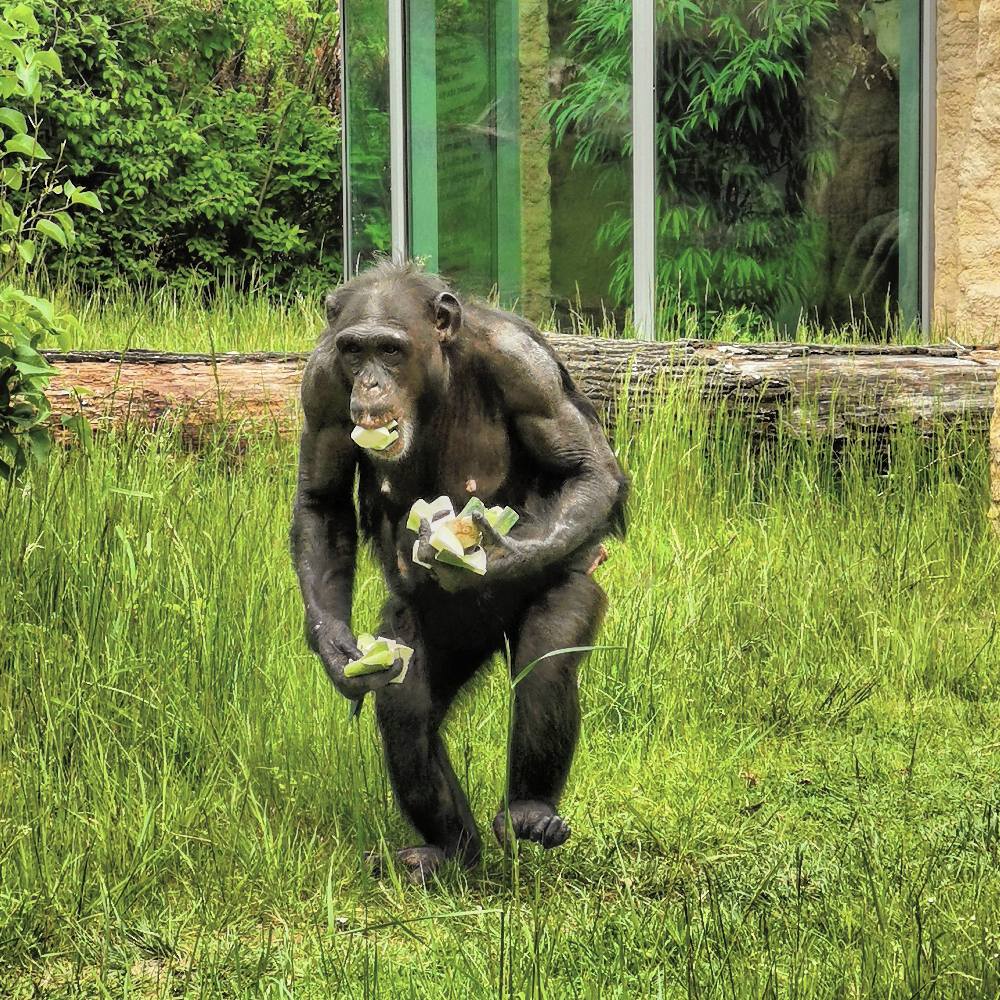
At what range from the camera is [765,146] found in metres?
9.95

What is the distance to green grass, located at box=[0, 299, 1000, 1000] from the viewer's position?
2.67 metres

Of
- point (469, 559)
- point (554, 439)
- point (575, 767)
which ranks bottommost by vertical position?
point (575, 767)

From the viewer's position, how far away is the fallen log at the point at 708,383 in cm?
645

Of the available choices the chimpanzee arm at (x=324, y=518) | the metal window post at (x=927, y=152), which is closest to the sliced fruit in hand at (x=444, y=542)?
the chimpanzee arm at (x=324, y=518)

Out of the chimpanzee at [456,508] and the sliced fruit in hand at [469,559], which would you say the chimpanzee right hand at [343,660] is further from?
the sliced fruit in hand at [469,559]

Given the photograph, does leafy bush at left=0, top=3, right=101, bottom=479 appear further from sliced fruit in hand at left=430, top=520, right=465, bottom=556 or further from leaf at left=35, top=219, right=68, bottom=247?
sliced fruit in hand at left=430, top=520, right=465, bottom=556

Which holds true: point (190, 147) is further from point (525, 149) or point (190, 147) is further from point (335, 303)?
point (335, 303)

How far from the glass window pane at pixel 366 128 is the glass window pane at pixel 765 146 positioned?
222 cm

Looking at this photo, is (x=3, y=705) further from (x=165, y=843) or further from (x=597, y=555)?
(x=597, y=555)

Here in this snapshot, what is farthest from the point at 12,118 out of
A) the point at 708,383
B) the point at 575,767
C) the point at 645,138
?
the point at 645,138

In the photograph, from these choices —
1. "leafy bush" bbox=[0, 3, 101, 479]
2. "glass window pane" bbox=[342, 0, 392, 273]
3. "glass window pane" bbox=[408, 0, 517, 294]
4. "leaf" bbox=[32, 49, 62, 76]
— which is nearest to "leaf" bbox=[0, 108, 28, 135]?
"leafy bush" bbox=[0, 3, 101, 479]

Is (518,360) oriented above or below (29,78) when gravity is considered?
below

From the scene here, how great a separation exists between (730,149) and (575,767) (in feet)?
22.0

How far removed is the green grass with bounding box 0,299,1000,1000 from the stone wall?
3135 millimetres
